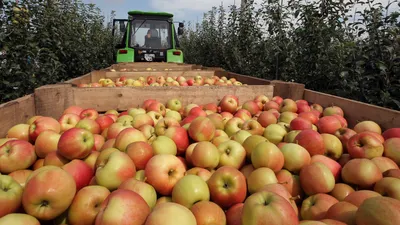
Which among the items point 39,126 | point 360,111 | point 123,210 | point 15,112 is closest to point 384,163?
point 360,111

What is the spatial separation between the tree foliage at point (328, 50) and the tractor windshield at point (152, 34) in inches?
101

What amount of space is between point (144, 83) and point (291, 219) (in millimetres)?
4166

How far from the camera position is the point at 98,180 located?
5.03ft

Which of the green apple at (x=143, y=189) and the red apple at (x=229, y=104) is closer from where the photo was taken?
the green apple at (x=143, y=189)

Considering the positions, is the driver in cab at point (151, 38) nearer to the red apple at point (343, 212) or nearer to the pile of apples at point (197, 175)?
the pile of apples at point (197, 175)

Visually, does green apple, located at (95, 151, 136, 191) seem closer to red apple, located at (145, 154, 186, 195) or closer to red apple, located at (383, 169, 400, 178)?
red apple, located at (145, 154, 186, 195)

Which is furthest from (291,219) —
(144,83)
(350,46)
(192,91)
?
(350,46)

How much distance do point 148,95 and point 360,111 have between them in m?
2.09

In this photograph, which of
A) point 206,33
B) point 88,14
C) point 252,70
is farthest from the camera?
point 206,33

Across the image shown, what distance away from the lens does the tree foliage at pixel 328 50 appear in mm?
4359

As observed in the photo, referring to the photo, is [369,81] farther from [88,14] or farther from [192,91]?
[88,14]

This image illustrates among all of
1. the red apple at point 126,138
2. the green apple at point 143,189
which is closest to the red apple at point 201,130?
the red apple at point 126,138

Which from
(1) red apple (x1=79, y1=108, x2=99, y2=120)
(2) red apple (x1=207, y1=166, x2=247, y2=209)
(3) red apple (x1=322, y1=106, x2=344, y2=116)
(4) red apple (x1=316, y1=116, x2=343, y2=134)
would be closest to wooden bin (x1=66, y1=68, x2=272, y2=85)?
A: (3) red apple (x1=322, y1=106, x2=344, y2=116)

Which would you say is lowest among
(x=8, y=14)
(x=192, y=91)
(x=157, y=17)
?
(x=192, y=91)
